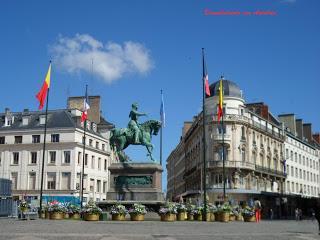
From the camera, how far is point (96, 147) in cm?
7106

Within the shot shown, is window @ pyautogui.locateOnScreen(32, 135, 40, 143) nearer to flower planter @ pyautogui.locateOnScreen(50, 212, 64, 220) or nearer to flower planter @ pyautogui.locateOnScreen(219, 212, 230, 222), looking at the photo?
flower planter @ pyautogui.locateOnScreen(50, 212, 64, 220)

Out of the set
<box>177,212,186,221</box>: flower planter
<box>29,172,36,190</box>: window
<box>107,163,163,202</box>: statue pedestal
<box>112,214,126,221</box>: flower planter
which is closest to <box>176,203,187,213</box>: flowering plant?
<box>177,212,186,221</box>: flower planter

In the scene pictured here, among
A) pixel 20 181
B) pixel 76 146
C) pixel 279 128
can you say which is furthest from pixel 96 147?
pixel 279 128

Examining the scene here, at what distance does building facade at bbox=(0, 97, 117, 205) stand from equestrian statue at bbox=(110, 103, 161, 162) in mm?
30046

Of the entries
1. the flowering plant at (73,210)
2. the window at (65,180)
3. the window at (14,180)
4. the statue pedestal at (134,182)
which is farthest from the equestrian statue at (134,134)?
the window at (14,180)

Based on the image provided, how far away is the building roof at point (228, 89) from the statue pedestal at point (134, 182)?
36562mm

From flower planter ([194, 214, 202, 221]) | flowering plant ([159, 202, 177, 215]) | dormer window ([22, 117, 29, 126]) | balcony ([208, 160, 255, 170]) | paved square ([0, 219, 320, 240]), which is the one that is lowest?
paved square ([0, 219, 320, 240])

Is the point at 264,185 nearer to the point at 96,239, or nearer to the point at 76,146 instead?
the point at 76,146

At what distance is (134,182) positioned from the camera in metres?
32.0

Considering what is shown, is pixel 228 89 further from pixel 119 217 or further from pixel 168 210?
pixel 119 217

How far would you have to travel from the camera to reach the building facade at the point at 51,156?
6397 cm

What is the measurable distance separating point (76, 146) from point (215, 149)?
1853 centimetres

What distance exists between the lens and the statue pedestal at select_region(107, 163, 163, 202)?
31.6 metres

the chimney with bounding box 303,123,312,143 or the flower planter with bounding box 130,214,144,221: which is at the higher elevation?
the chimney with bounding box 303,123,312,143
